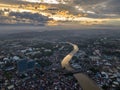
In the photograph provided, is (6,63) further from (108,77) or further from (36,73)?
(108,77)

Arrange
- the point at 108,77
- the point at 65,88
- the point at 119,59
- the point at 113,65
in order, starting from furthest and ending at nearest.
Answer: the point at 119,59, the point at 113,65, the point at 108,77, the point at 65,88

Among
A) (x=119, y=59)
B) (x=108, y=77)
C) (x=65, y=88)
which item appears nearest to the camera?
(x=65, y=88)

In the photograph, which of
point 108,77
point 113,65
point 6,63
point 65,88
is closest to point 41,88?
point 65,88

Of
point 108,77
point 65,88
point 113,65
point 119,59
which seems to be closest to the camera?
point 65,88

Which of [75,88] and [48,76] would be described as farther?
[48,76]

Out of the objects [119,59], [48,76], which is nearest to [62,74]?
[48,76]

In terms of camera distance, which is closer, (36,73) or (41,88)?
(41,88)

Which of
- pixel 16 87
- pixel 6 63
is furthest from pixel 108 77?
pixel 6 63

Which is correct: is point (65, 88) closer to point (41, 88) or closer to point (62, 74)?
point (41, 88)
